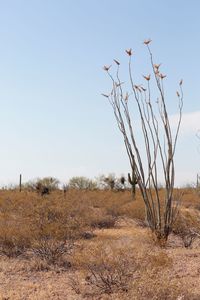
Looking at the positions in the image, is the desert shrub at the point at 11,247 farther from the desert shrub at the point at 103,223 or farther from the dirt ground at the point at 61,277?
the desert shrub at the point at 103,223

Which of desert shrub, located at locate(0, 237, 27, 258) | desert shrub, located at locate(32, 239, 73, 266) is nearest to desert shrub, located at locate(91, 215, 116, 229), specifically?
desert shrub, located at locate(0, 237, 27, 258)

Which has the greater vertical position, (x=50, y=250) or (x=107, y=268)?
(x=50, y=250)

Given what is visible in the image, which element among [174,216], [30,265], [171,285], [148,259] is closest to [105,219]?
[174,216]

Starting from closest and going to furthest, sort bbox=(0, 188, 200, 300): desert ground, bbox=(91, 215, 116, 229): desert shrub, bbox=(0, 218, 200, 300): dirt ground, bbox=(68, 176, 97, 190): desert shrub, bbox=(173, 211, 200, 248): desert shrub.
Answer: bbox=(0, 188, 200, 300): desert ground, bbox=(0, 218, 200, 300): dirt ground, bbox=(173, 211, 200, 248): desert shrub, bbox=(91, 215, 116, 229): desert shrub, bbox=(68, 176, 97, 190): desert shrub

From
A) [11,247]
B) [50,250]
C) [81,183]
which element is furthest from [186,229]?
[81,183]

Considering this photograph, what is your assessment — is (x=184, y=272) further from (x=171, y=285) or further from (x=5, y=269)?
(x=5, y=269)

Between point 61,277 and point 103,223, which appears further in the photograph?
point 103,223

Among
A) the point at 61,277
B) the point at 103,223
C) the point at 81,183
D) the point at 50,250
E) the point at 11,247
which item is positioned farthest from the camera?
the point at 81,183

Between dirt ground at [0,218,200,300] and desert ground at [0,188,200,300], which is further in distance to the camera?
dirt ground at [0,218,200,300]

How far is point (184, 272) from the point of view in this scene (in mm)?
8617

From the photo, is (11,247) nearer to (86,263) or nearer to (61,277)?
(61,277)

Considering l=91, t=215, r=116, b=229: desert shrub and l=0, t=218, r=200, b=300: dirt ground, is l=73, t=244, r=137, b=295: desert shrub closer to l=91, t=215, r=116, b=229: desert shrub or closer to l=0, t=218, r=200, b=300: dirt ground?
l=0, t=218, r=200, b=300: dirt ground

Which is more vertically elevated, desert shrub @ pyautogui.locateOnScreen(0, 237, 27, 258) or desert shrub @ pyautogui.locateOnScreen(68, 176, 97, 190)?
desert shrub @ pyautogui.locateOnScreen(68, 176, 97, 190)

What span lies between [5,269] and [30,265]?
20.8 inches
